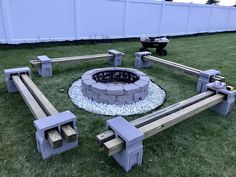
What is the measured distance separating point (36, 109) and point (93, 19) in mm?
6709

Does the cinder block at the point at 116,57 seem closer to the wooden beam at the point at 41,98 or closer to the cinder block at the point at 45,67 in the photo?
the cinder block at the point at 45,67

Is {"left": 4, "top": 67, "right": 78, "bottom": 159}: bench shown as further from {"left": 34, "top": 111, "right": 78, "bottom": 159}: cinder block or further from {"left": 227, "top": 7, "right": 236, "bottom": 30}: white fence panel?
{"left": 227, "top": 7, "right": 236, "bottom": 30}: white fence panel

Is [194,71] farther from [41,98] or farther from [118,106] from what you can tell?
[41,98]

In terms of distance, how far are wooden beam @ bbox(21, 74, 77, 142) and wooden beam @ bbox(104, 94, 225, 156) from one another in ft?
1.33

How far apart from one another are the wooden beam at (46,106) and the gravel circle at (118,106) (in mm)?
721

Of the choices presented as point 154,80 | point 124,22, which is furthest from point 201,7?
point 154,80

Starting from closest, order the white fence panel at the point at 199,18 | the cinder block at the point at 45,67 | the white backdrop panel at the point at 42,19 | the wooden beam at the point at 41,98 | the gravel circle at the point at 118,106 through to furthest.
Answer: the wooden beam at the point at 41,98
the gravel circle at the point at 118,106
the cinder block at the point at 45,67
the white backdrop panel at the point at 42,19
the white fence panel at the point at 199,18

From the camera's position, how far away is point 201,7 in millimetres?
12289

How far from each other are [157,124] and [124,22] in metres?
7.92

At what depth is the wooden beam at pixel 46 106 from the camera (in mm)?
1939

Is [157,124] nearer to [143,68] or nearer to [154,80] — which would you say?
[154,80]

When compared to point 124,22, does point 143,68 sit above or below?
below

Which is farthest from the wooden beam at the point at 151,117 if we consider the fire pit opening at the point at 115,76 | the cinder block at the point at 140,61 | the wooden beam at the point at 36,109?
the cinder block at the point at 140,61

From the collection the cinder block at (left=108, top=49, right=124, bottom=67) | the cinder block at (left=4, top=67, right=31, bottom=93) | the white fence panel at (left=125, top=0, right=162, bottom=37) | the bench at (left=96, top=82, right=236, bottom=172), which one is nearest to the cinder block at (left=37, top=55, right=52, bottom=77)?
the cinder block at (left=4, top=67, right=31, bottom=93)
